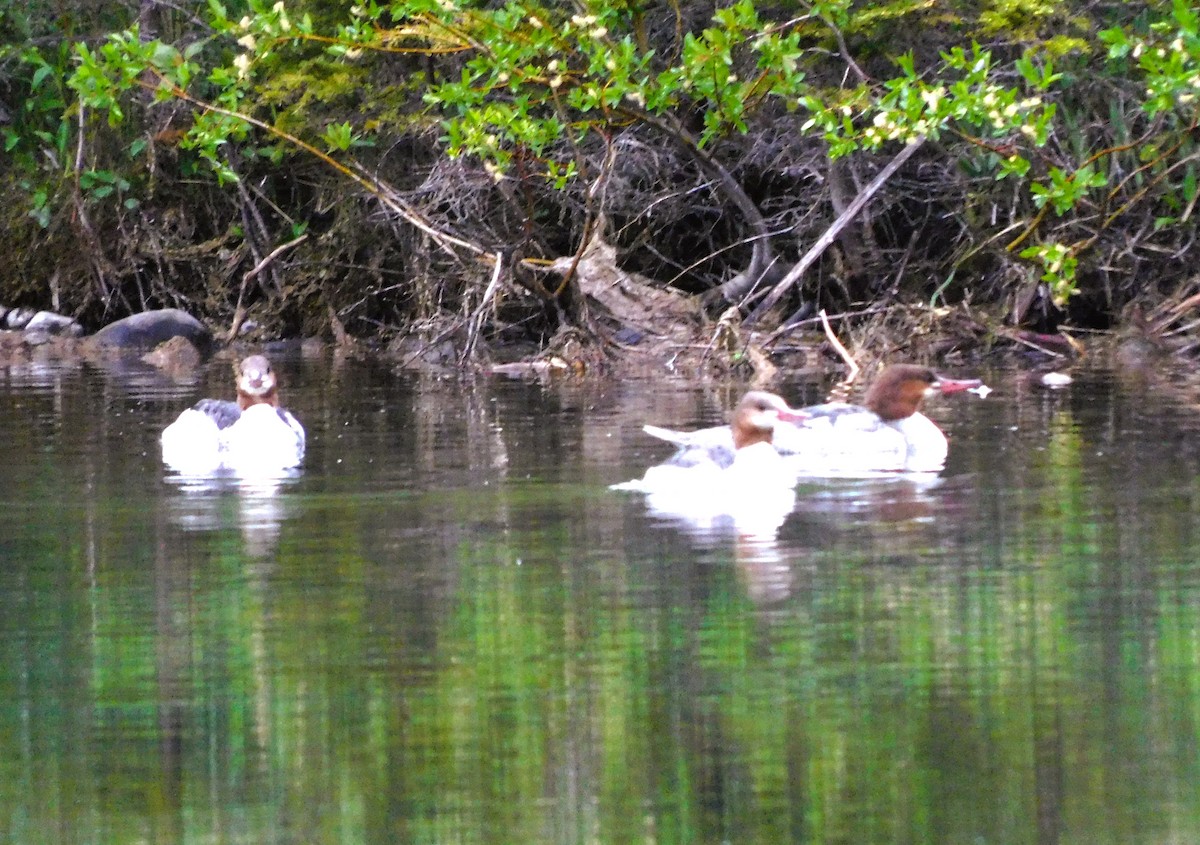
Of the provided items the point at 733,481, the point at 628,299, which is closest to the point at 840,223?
the point at 628,299

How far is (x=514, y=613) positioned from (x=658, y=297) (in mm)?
12192

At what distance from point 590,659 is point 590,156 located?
12621 millimetres

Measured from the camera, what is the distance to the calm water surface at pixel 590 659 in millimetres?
4656

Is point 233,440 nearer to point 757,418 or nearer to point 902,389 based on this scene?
point 757,418

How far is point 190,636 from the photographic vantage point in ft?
20.9

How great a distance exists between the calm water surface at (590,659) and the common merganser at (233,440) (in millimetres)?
557

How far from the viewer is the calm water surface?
4.66 meters

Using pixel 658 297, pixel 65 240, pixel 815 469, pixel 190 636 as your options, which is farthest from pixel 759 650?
pixel 65 240

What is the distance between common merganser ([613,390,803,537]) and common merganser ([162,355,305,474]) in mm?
2085

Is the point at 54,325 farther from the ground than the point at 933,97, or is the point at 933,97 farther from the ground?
the point at 933,97

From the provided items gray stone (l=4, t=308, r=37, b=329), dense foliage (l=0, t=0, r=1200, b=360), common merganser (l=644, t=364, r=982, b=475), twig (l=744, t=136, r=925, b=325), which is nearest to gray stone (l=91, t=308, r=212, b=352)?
dense foliage (l=0, t=0, r=1200, b=360)

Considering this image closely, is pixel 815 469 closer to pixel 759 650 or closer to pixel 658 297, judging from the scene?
pixel 759 650

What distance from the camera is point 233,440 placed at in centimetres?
1082

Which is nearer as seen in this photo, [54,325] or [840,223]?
[840,223]
